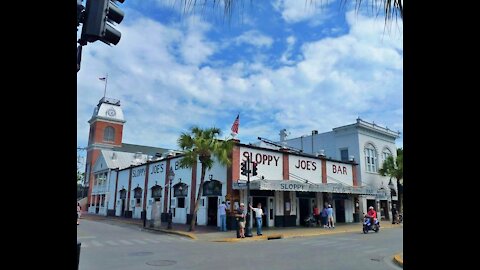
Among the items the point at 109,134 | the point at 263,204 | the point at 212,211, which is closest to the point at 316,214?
the point at 263,204

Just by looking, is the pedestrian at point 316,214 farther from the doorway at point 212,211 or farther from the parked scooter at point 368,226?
the doorway at point 212,211

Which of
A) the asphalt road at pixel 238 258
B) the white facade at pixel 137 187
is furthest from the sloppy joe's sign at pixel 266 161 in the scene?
the white facade at pixel 137 187

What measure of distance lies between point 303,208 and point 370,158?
40.0 ft

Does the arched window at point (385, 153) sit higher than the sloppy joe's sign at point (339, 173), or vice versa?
the arched window at point (385, 153)

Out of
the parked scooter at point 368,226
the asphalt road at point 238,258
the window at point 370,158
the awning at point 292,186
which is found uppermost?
the window at point 370,158

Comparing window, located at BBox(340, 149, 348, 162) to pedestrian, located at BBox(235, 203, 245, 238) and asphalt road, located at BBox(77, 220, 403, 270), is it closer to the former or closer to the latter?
pedestrian, located at BBox(235, 203, 245, 238)

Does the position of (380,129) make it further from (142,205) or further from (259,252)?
(259,252)

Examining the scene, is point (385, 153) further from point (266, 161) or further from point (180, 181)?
point (180, 181)

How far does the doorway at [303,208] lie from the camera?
27.1m

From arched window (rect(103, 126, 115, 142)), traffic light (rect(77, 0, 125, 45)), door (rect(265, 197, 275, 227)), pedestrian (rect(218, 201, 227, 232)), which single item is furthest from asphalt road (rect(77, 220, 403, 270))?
arched window (rect(103, 126, 115, 142))

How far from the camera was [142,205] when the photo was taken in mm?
34531

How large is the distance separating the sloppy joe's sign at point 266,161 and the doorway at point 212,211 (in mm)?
2817

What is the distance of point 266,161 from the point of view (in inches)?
1006
